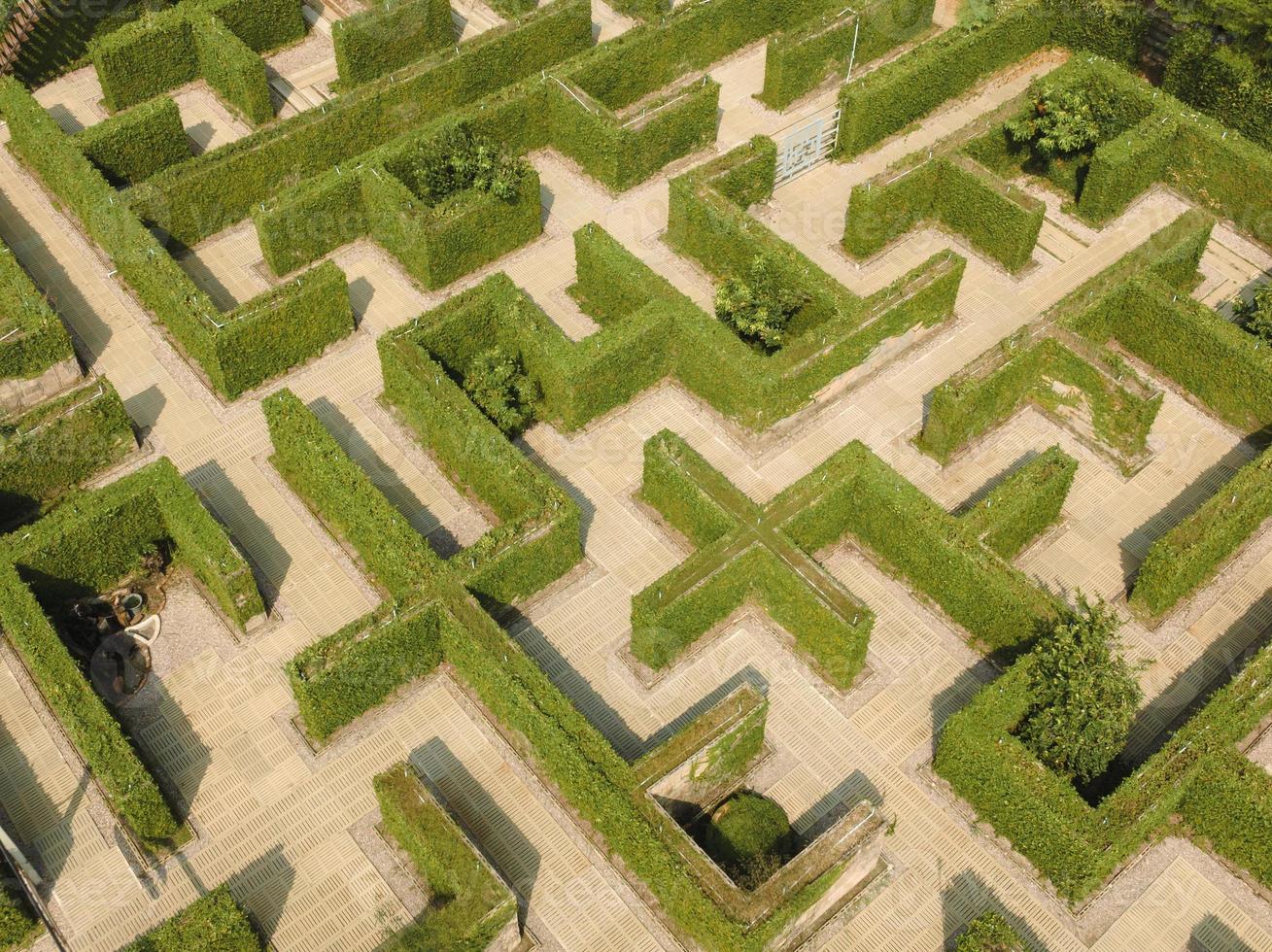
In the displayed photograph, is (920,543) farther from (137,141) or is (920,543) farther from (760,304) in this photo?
(137,141)

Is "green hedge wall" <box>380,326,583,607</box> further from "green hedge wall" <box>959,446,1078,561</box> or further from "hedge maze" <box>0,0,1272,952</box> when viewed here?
"green hedge wall" <box>959,446,1078,561</box>

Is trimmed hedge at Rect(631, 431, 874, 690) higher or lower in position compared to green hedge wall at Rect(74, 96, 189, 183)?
lower

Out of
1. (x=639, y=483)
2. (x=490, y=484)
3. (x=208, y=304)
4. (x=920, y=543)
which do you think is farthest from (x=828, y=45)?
(x=208, y=304)

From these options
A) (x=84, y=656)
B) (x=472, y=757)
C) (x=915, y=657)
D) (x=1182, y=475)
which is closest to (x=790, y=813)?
(x=915, y=657)

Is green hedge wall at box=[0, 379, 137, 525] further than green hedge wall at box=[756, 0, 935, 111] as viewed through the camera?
No

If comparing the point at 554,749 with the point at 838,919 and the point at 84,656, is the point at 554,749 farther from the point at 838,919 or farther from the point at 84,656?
the point at 84,656

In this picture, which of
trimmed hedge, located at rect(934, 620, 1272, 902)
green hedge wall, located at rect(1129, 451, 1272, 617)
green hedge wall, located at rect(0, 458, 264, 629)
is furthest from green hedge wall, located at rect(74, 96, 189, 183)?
green hedge wall, located at rect(1129, 451, 1272, 617)
